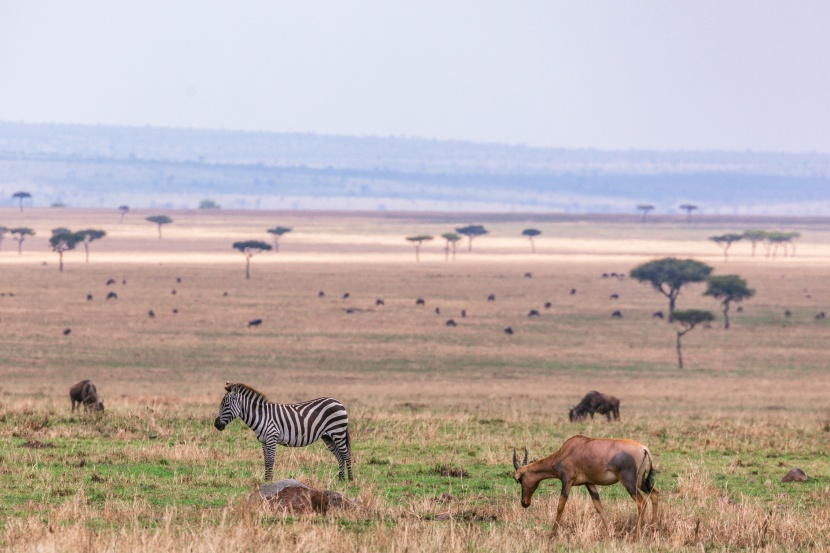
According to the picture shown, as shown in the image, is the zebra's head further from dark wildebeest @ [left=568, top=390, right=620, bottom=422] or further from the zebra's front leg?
dark wildebeest @ [left=568, top=390, right=620, bottom=422]

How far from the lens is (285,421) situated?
51.7 feet

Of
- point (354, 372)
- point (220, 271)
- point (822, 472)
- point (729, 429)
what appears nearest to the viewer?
point (822, 472)

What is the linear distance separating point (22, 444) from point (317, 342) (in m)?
41.7

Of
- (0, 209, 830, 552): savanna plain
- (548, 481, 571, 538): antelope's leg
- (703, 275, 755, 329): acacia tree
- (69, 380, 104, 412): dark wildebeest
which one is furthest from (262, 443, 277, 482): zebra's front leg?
(703, 275, 755, 329): acacia tree

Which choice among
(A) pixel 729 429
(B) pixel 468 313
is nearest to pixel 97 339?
(B) pixel 468 313

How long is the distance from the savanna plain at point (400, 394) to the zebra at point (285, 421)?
569 mm

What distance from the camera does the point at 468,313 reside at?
249ft

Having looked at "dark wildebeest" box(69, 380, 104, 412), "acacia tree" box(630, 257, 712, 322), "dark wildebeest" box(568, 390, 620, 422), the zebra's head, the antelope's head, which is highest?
"acacia tree" box(630, 257, 712, 322)

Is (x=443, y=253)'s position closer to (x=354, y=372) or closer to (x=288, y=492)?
(x=354, y=372)

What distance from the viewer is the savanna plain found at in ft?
41.4

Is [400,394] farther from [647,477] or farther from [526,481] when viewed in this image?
[647,477]

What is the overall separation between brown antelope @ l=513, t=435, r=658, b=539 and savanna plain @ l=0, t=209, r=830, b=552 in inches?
13.6

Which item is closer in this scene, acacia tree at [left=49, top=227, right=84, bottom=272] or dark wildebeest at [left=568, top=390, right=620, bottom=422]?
dark wildebeest at [left=568, top=390, right=620, bottom=422]

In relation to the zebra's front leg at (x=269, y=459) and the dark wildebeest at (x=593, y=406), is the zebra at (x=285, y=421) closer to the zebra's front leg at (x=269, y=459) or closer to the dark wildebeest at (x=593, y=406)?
the zebra's front leg at (x=269, y=459)
